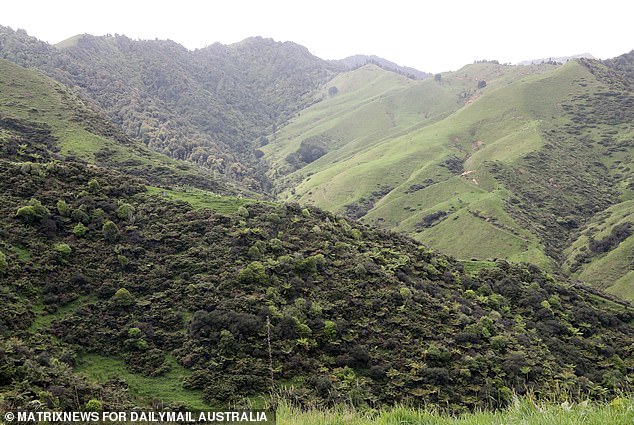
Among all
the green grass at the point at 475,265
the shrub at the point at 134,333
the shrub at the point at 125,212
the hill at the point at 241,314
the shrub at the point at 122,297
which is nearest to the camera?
the hill at the point at 241,314

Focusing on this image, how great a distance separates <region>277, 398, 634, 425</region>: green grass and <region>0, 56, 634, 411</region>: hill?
66.2 feet

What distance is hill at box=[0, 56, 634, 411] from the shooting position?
35.1 metres

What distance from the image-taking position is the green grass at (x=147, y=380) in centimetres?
3309

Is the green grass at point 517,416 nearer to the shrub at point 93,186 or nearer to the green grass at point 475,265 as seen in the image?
the shrub at point 93,186

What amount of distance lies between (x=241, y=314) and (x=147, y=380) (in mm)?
9775

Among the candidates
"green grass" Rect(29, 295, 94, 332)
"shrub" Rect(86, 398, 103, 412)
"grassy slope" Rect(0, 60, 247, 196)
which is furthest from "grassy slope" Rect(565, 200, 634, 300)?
"shrub" Rect(86, 398, 103, 412)

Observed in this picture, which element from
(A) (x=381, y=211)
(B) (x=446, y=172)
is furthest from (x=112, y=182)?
(B) (x=446, y=172)

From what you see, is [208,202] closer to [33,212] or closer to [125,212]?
[125,212]

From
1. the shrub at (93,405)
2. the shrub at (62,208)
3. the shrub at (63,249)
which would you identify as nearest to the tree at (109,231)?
the shrub at (62,208)

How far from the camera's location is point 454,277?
71.4 m

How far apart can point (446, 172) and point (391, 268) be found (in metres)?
132

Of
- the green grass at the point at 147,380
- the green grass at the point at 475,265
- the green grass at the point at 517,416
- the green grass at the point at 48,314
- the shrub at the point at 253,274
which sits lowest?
the green grass at the point at 475,265

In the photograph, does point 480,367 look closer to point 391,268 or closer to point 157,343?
point 391,268

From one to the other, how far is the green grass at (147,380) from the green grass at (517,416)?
92.7 ft
